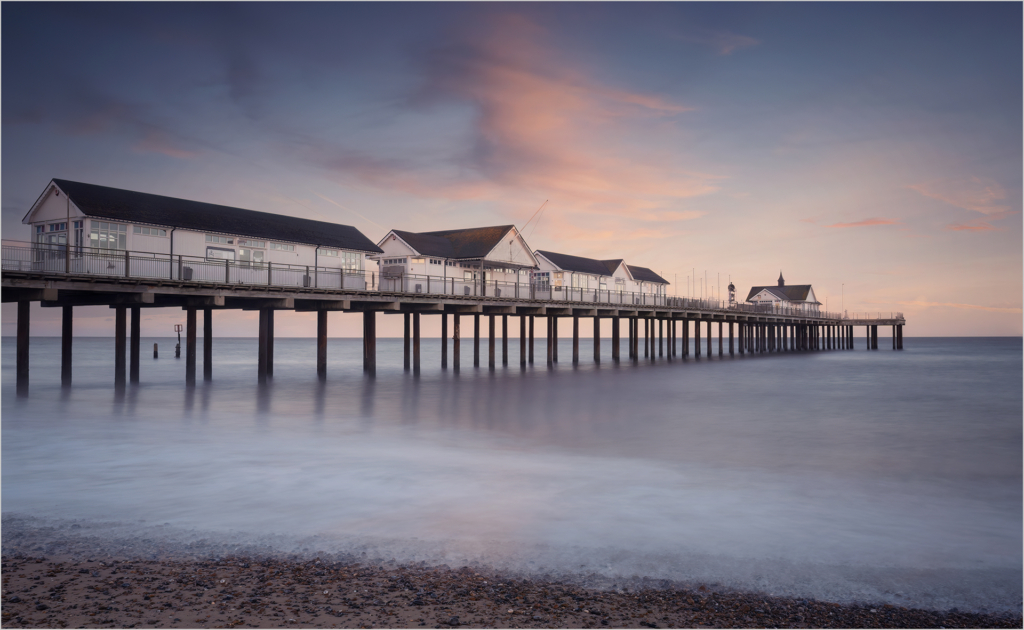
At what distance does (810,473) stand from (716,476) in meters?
2.06

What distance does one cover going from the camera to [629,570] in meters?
7.98

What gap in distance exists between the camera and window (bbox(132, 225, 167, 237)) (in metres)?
26.8

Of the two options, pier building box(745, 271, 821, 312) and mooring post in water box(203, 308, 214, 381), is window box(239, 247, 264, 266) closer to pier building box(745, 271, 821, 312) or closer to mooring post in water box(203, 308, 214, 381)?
mooring post in water box(203, 308, 214, 381)

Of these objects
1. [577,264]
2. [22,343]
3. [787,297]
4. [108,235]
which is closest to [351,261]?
[108,235]

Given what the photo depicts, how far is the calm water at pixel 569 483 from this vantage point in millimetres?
8531

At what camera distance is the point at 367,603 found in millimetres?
6656

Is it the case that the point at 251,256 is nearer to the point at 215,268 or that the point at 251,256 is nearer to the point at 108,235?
the point at 215,268

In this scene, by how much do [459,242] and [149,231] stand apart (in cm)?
2156

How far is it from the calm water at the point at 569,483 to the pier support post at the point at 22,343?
2107 mm

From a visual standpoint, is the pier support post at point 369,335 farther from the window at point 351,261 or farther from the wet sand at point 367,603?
the wet sand at point 367,603

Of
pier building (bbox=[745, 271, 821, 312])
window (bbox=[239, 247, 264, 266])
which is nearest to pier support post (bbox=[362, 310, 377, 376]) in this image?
window (bbox=[239, 247, 264, 266])

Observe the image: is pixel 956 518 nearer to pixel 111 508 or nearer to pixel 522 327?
pixel 111 508

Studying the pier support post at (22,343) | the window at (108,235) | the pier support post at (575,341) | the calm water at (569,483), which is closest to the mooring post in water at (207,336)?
the pier support post at (22,343)

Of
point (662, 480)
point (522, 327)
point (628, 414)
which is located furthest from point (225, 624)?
point (522, 327)
